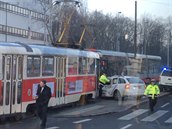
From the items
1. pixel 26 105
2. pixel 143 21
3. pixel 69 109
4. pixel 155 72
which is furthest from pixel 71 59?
pixel 143 21

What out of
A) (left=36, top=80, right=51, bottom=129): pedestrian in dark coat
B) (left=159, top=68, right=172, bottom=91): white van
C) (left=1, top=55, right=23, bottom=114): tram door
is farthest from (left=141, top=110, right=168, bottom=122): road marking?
(left=159, top=68, right=172, bottom=91): white van

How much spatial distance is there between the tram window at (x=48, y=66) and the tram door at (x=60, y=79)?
0.53 meters

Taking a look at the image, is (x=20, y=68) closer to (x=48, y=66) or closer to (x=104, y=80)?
(x=48, y=66)

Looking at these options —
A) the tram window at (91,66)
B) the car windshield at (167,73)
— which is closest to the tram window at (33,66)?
the tram window at (91,66)

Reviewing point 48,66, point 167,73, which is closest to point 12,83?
point 48,66

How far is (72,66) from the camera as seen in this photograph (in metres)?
22.8

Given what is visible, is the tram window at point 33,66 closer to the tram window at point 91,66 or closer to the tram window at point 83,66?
the tram window at point 83,66

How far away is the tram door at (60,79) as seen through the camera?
20.9 metres

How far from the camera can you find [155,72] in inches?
1992

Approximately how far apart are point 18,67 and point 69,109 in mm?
5720

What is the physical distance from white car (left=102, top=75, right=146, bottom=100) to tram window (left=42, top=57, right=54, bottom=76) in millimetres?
7733

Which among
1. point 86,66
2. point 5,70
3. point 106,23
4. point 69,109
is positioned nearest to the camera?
point 5,70

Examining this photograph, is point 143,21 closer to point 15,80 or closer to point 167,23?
point 167,23

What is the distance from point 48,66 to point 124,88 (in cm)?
819
